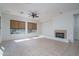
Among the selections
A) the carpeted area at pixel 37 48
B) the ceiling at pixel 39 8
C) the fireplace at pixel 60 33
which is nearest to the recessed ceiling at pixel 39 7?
the ceiling at pixel 39 8

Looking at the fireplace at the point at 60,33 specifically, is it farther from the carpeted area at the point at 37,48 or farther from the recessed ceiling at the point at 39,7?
the recessed ceiling at the point at 39,7

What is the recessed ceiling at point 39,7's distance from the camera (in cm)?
240

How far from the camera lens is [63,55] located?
8.15 ft

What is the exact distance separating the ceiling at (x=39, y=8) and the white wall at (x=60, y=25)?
0.73 feet

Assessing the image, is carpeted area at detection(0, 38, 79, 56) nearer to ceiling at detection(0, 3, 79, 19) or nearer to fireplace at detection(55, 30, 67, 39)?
fireplace at detection(55, 30, 67, 39)

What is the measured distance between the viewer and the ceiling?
94.5 inches

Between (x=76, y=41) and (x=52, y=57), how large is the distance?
833mm

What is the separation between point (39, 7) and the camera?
248cm

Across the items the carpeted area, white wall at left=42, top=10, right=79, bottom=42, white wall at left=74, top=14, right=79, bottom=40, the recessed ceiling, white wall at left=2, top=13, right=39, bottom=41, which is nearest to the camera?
the recessed ceiling

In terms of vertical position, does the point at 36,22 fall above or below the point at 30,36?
above

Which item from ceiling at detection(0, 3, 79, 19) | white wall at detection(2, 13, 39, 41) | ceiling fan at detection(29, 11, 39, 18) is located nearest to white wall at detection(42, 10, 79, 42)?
ceiling at detection(0, 3, 79, 19)

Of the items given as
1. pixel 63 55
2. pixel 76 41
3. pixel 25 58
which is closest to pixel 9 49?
pixel 25 58

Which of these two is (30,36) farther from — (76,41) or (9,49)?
(76,41)

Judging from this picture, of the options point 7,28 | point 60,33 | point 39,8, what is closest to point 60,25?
point 60,33
